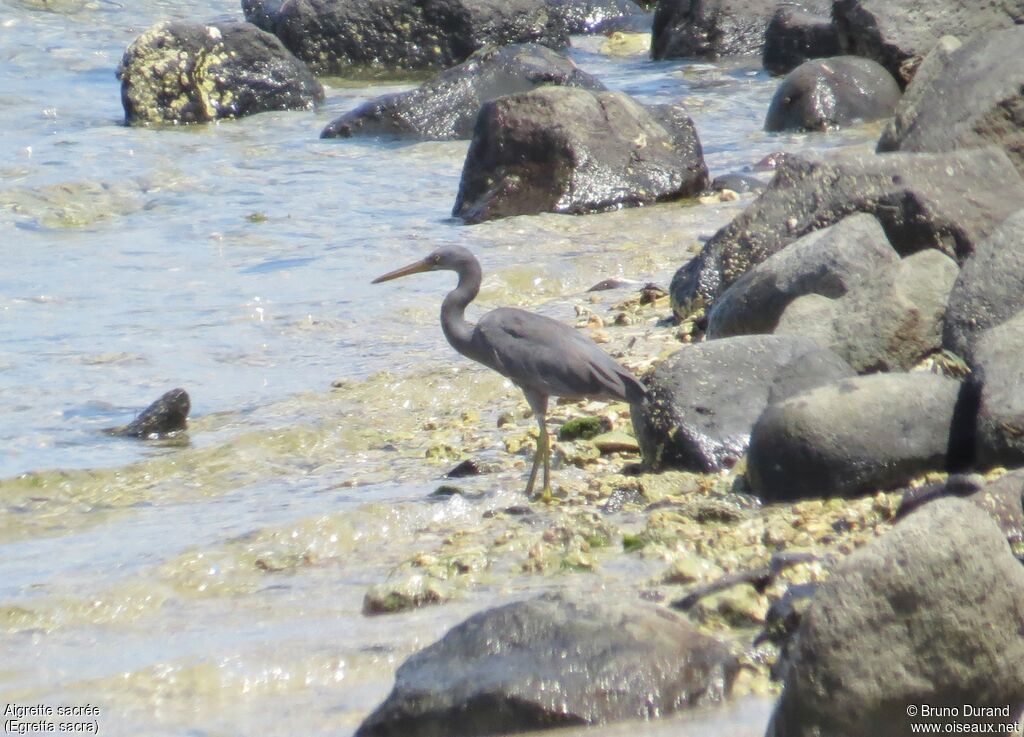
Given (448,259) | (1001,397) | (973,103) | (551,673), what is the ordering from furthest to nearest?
(973,103)
(448,259)
(1001,397)
(551,673)

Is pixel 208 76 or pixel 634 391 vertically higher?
pixel 634 391

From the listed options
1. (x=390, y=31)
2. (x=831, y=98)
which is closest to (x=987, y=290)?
(x=831, y=98)

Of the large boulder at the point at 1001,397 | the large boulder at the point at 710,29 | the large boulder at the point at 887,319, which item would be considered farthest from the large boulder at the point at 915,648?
the large boulder at the point at 710,29

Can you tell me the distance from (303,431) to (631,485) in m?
1.82

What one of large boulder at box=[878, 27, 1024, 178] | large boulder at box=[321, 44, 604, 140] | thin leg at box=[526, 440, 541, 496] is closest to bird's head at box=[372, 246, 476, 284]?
thin leg at box=[526, 440, 541, 496]

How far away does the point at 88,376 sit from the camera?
24.1ft

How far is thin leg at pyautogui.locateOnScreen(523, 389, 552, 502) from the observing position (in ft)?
17.7

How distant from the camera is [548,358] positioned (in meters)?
5.72

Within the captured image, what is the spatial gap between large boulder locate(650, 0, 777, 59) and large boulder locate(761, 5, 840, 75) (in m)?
0.96

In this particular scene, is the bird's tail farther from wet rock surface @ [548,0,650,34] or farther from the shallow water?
wet rock surface @ [548,0,650,34]

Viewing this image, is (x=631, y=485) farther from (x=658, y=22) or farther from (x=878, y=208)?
(x=658, y=22)

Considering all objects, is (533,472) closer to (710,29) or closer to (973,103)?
(973,103)

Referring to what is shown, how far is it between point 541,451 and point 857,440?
1276 millimetres

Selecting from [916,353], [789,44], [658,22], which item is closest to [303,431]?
[916,353]
